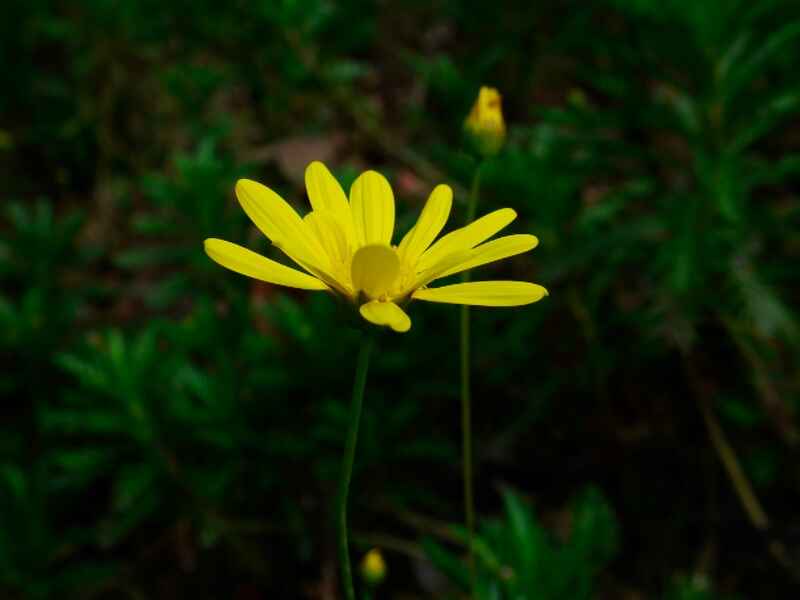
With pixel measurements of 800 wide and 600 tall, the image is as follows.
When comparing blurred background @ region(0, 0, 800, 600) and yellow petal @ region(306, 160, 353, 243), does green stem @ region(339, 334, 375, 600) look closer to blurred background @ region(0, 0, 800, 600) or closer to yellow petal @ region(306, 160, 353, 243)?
yellow petal @ region(306, 160, 353, 243)

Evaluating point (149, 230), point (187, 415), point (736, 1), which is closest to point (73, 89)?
point (149, 230)

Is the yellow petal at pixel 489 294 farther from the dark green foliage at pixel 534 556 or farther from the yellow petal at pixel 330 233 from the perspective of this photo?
the dark green foliage at pixel 534 556

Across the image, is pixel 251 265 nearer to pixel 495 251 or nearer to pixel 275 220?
pixel 275 220

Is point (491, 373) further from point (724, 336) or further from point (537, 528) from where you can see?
point (724, 336)

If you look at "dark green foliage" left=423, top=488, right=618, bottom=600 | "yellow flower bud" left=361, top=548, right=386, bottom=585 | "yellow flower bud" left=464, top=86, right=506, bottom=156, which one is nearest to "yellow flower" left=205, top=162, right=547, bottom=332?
"yellow flower bud" left=464, top=86, right=506, bottom=156

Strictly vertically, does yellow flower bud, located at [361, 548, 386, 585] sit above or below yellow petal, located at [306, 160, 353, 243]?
below

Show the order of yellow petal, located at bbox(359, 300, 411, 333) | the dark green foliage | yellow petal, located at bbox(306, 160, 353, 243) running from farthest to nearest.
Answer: the dark green foliage → yellow petal, located at bbox(306, 160, 353, 243) → yellow petal, located at bbox(359, 300, 411, 333)

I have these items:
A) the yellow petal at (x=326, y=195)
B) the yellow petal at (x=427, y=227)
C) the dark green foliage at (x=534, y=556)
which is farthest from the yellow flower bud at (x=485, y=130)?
the dark green foliage at (x=534, y=556)
